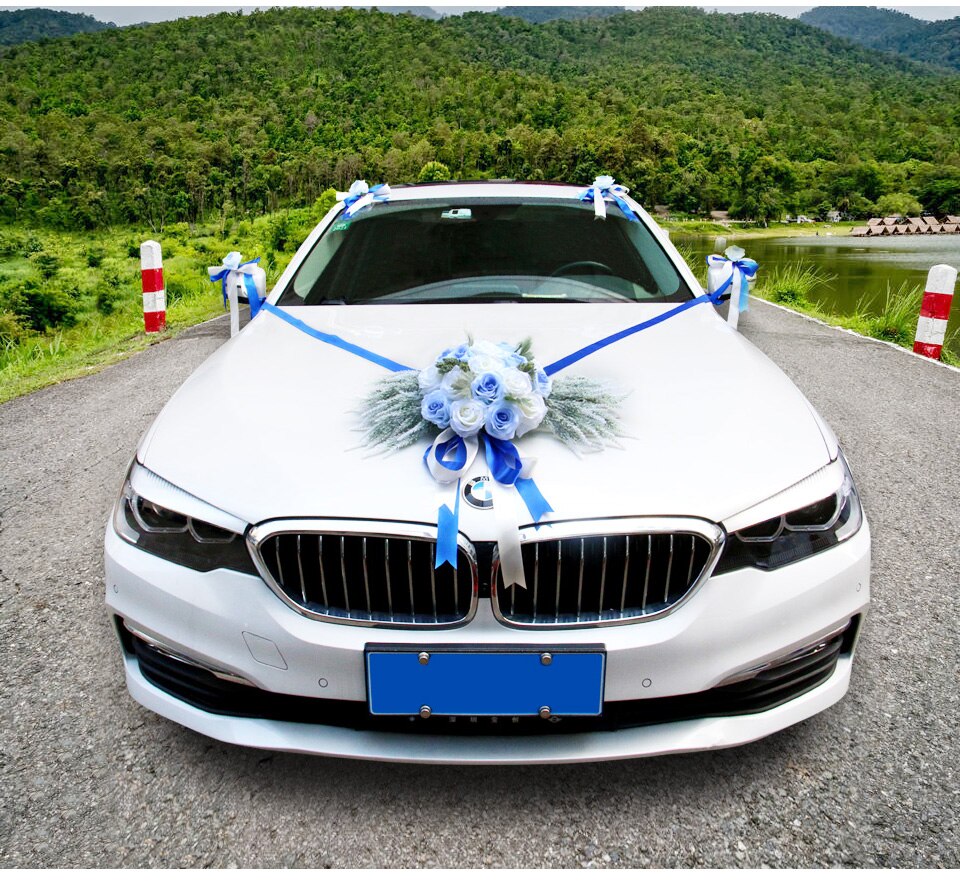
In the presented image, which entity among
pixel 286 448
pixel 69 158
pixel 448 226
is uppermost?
→ pixel 448 226

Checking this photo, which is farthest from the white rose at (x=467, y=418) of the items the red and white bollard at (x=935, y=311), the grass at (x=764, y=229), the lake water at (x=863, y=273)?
the grass at (x=764, y=229)

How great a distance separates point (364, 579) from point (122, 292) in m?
41.9

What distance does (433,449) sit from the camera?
5.70 feet

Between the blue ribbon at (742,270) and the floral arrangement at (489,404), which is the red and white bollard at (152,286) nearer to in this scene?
the blue ribbon at (742,270)

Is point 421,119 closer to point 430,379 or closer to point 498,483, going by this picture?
point 430,379

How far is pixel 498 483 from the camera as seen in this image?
1.65 m

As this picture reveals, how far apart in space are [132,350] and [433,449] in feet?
22.4

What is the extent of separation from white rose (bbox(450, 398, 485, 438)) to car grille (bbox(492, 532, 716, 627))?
0.95 feet

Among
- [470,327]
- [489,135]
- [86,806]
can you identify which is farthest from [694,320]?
[489,135]

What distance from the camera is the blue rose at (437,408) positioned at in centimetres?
179

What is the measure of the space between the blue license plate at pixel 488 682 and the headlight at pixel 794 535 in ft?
1.19

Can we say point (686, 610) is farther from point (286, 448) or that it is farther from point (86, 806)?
point (86, 806)

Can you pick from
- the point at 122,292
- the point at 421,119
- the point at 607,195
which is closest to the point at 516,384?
Result: the point at 607,195

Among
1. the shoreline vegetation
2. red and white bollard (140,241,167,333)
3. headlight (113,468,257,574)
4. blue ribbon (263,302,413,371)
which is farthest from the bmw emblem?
red and white bollard (140,241,167,333)
